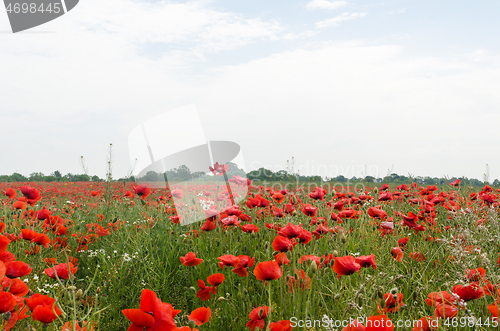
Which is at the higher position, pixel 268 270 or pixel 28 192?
pixel 28 192

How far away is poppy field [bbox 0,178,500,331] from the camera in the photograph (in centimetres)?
141

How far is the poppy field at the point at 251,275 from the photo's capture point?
1411 mm

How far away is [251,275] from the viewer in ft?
8.02

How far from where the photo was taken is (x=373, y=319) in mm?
1123

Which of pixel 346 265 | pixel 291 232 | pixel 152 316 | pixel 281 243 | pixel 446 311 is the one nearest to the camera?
pixel 152 316

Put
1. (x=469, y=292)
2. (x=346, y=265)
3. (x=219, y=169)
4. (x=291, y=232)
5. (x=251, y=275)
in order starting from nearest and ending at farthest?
(x=469, y=292)
(x=346, y=265)
(x=291, y=232)
(x=251, y=275)
(x=219, y=169)

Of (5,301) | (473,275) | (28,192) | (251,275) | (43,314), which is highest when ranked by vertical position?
(28,192)

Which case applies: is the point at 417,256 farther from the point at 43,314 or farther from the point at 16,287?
the point at 16,287

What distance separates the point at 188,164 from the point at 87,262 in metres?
1.57

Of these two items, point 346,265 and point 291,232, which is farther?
point 291,232

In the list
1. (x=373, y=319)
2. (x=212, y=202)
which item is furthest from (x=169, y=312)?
(x=212, y=202)

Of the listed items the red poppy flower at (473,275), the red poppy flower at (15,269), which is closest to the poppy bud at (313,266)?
the red poppy flower at (473,275)

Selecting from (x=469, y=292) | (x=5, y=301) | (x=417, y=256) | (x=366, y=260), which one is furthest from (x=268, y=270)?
(x=417, y=256)

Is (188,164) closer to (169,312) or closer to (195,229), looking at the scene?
(195,229)
